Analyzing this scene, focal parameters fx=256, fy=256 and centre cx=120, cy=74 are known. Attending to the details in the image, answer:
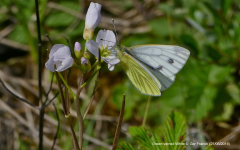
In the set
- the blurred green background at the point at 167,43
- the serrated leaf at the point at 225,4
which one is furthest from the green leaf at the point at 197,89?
the serrated leaf at the point at 225,4

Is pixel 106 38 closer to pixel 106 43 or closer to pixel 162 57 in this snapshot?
pixel 106 43

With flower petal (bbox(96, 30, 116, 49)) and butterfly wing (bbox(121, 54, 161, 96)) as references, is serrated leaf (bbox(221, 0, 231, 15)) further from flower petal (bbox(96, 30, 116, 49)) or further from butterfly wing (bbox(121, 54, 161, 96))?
flower petal (bbox(96, 30, 116, 49))

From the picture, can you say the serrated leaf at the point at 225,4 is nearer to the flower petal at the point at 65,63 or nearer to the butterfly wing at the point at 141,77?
the butterfly wing at the point at 141,77

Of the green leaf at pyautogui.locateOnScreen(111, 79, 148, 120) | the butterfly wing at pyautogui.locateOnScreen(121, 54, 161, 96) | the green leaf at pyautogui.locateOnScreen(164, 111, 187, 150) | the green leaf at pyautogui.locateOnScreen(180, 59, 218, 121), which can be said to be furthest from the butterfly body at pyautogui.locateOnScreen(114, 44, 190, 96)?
the green leaf at pyautogui.locateOnScreen(111, 79, 148, 120)

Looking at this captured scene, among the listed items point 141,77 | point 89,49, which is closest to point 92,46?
point 89,49

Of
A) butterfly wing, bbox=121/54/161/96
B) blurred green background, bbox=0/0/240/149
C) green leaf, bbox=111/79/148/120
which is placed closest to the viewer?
butterfly wing, bbox=121/54/161/96

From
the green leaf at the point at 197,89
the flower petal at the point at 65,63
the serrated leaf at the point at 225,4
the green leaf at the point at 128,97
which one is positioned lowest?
the green leaf at the point at 128,97
